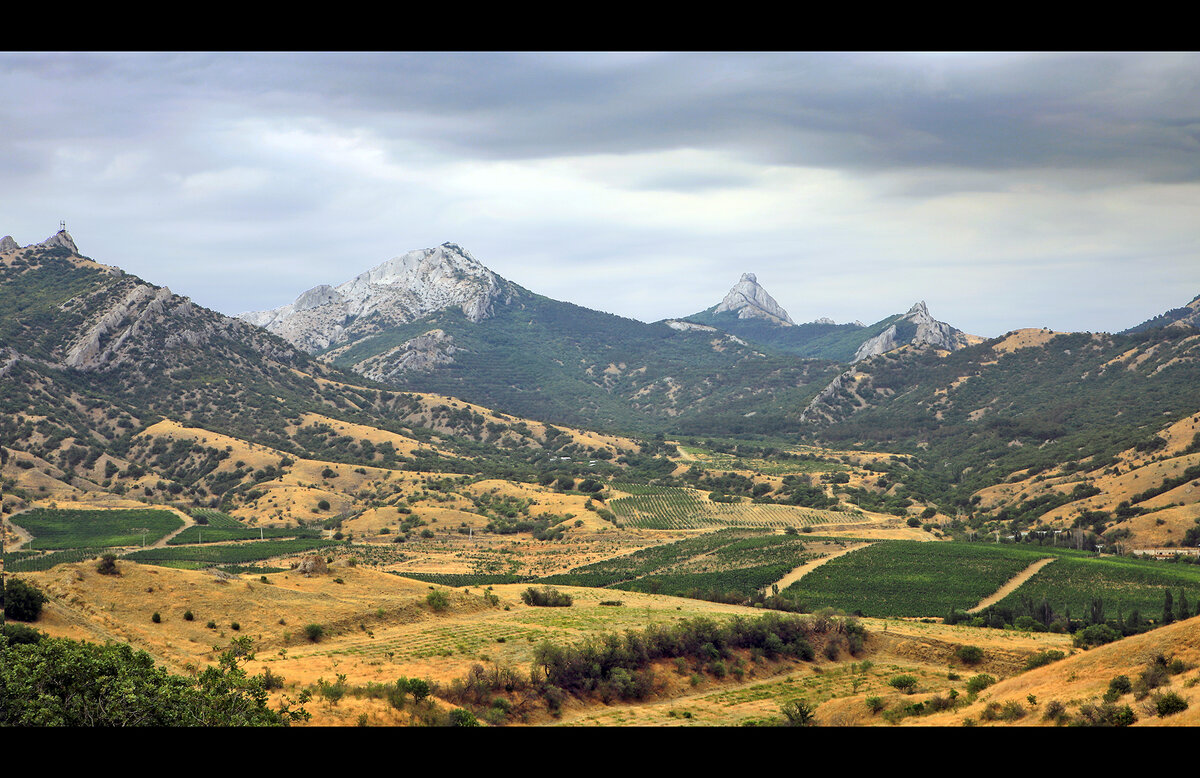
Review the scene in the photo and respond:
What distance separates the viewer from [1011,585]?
235 ft

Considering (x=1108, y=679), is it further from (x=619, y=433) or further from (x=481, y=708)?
(x=619, y=433)

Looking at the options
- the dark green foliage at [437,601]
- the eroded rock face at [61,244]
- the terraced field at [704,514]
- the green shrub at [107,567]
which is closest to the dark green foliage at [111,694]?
the green shrub at [107,567]

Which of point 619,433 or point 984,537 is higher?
point 619,433

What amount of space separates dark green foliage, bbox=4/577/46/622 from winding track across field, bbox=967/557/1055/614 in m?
57.9

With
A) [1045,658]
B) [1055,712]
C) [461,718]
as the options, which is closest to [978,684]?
[1045,658]

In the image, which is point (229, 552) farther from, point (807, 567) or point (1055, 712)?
point (1055, 712)

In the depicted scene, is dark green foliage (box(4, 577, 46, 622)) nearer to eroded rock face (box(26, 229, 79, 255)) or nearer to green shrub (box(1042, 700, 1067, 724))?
green shrub (box(1042, 700, 1067, 724))

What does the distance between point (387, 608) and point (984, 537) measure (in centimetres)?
7623

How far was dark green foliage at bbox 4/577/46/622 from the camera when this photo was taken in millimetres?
30984

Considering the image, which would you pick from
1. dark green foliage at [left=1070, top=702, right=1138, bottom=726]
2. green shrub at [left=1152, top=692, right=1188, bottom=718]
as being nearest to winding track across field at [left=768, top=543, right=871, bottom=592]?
dark green foliage at [left=1070, top=702, right=1138, bottom=726]

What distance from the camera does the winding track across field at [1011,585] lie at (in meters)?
66.0

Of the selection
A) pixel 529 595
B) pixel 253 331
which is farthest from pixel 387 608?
pixel 253 331

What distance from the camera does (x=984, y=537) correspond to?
97875 millimetres

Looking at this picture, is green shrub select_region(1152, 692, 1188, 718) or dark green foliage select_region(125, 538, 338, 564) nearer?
green shrub select_region(1152, 692, 1188, 718)
